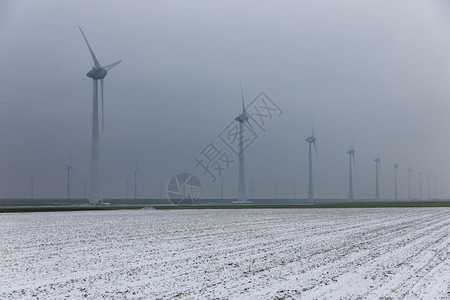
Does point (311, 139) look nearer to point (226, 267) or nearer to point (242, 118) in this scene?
point (242, 118)

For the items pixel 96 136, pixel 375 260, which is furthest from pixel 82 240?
pixel 96 136

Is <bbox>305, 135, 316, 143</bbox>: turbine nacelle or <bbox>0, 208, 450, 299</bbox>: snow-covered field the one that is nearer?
<bbox>0, 208, 450, 299</bbox>: snow-covered field

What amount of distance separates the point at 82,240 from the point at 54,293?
1456cm

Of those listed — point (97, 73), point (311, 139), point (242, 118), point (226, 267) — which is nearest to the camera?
point (226, 267)

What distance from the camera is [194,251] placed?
22719 millimetres

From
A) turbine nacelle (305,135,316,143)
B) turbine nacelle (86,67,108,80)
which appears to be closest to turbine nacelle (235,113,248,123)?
turbine nacelle (305,135,316,143)

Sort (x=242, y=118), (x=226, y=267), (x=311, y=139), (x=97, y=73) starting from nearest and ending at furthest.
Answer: (x=226, y=267) → (x=97, y=73) → (x=242, y=118) → (x=311, y=139)

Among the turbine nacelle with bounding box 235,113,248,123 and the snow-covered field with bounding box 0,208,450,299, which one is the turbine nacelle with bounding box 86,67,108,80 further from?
the snow-covered field with bounding box 0,208,450,299

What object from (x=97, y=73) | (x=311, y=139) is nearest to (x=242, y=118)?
(x=311, y=139)

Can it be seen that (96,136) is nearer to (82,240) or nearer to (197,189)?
(197,189)

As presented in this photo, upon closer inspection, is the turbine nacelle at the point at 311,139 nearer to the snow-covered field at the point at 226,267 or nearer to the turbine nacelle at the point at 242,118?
the turbine nacelle at the point at 242,118

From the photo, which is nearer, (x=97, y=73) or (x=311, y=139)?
(x=97, y=73)

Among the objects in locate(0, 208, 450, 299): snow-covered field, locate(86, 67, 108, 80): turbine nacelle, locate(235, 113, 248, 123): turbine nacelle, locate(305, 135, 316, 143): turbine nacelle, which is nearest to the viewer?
locate(0, 208, 450, 299): snow-covered field

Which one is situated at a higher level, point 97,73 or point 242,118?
point 97,73
